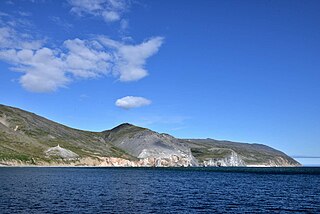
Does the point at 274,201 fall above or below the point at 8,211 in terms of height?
above

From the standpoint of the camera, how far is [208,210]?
59.9m

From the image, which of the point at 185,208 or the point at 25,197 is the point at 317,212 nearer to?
the point at 185,208

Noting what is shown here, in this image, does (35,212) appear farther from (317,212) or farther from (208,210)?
(317,212)

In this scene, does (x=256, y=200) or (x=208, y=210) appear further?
(x=256, y=200)

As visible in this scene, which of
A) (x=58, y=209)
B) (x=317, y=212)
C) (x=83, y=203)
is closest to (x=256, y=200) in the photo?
(x=317, y=212)

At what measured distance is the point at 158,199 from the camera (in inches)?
2926

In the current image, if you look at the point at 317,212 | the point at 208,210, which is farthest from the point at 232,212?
the point at 317,212

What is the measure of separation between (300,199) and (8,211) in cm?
5919

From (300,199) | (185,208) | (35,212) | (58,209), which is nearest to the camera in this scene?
(35,212)

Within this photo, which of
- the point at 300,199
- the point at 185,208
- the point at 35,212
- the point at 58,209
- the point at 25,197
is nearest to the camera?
the point at 35,212

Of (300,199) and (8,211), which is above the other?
(300,199)

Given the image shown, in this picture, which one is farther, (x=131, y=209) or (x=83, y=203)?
(x=83, y=203)

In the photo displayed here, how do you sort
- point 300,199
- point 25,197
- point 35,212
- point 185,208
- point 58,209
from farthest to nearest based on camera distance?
1. point 300,199
2. point 25,197
3. point 185,208
4. point 58,209
5. point 35,212

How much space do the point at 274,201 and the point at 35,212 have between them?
1859 inches
